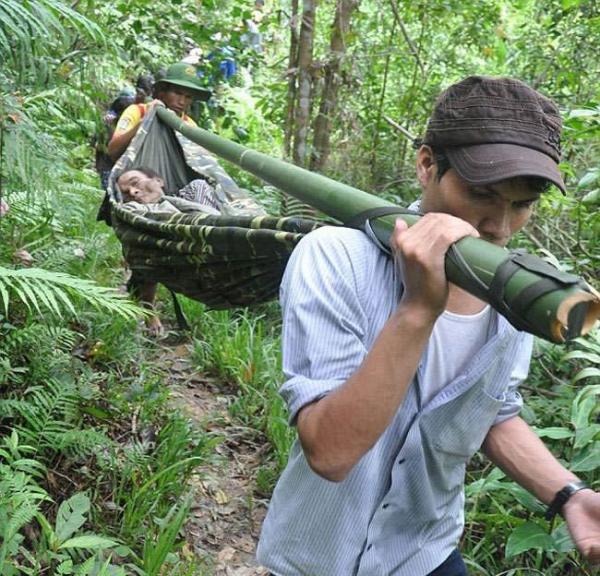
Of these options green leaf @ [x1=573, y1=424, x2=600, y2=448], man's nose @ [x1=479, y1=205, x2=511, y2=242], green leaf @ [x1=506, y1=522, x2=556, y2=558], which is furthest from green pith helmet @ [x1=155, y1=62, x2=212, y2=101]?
man's nose @ [x1=479, y1=205, x2=511, y2=242]

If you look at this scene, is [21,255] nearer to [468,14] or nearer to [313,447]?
[313,447]

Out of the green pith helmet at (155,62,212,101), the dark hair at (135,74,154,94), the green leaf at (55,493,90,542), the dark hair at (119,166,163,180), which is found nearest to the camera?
the green leaf at (55,493,90,542)

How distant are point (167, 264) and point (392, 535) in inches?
81.6

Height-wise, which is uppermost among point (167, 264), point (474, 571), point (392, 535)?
point (392, 535)

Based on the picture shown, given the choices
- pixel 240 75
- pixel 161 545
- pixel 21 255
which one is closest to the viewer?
pixel 161 545

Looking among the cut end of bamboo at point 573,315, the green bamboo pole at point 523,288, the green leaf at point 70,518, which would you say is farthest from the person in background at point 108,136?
the cut end of bamboo at point 573,315

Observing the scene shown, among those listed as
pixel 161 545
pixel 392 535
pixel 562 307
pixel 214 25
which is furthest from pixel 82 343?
pixel 214 25

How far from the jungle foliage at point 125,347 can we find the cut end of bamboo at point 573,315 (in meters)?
1.16

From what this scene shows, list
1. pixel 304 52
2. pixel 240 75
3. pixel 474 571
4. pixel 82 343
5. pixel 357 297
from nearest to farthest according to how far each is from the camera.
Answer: pixel 357 297 → pixel 474 571 → pixel 82 343 → pixel 304 52 → pixel 240 75

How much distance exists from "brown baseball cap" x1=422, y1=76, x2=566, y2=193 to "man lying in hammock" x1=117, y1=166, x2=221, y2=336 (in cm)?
268

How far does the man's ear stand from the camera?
1202 mm

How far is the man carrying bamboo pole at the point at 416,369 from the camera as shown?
1018 mm

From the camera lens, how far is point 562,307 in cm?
82

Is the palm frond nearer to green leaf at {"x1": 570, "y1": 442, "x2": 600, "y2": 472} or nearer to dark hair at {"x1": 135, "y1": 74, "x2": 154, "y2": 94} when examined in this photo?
green leaf at {"x1": 570, "y1": 442, "x2": 600, "y2": 472}
